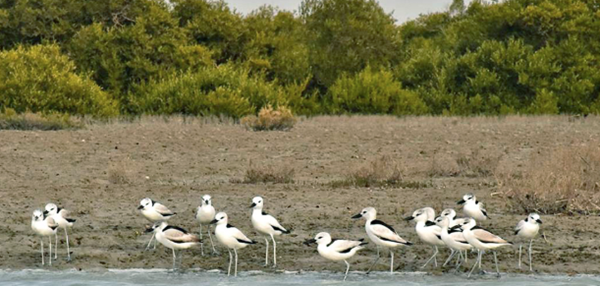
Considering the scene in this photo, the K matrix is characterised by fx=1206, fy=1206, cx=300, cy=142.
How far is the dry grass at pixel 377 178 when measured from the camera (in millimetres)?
19422

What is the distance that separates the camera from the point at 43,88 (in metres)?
35.2

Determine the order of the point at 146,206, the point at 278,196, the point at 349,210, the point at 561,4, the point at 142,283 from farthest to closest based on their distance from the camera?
the point at 561,4
the point at 278,196
the point at 349,210
the point at 146,206
the point at 142,283

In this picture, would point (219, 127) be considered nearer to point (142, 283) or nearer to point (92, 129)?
point (92, 129)

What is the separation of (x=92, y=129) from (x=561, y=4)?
23.7 meters

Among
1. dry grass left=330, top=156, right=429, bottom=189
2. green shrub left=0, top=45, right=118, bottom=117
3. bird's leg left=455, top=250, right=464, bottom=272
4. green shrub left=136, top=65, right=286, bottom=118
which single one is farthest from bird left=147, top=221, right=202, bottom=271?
green shrub left=136, top=65, right=286, bottom=118

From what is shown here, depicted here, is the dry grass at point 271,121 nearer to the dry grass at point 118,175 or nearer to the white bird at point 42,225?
the dry grass at point 118,175

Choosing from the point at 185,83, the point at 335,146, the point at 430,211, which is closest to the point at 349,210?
the point at 430,211

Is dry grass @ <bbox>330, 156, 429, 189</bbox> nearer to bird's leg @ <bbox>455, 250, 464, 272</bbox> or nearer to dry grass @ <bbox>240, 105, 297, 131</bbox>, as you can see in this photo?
bird's leg @ <bbox>455, 250, 464, 272</bbox>

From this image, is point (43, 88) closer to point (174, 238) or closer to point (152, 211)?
point (152, 211)

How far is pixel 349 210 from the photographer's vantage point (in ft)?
55.5

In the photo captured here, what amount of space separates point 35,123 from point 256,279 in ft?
55.6

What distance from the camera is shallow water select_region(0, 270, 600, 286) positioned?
42.4 feet

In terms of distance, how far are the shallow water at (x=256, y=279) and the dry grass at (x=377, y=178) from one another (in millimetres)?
6073

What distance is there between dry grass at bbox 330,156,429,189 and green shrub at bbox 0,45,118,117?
15.7 m
